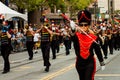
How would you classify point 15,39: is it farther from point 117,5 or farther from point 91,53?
point 117,5

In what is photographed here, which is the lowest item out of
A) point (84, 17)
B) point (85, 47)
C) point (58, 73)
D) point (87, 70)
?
point (58, 73)

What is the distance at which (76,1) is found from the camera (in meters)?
58.6

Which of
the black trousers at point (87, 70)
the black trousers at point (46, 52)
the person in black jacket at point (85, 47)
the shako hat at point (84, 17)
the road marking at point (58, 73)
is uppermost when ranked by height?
the shako hat at point (84, 17)

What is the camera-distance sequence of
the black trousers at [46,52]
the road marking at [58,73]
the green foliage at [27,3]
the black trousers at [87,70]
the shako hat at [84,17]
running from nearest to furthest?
the black trousers at [87,70], the shako hat at [84,17], the road marking at [58,73], the black trousers at [46,52], the green foliage at [27,3]

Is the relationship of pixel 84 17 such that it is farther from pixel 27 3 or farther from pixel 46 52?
pixel 27 3

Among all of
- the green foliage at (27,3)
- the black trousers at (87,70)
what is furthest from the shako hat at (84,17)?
the green foliage at (27,3)

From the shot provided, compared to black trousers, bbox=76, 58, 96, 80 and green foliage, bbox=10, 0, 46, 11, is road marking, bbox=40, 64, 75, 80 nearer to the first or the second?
black trousers, bbox=76, 58, 96, 80

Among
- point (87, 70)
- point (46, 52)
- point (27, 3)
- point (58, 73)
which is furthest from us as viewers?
point (27, 3)

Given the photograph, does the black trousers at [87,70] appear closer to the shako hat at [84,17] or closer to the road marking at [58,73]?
the shako hat at [84,17]

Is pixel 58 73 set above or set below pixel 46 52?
below

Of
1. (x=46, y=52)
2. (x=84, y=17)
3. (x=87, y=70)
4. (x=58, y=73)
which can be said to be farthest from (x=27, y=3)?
(x=87, y=70)

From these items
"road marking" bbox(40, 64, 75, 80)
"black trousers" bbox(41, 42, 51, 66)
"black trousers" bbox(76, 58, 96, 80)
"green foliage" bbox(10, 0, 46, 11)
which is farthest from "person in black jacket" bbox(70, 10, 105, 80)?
"green foliage" bbox(10, 0, 46, 11)

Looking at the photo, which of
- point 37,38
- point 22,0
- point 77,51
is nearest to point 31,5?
point 22,0

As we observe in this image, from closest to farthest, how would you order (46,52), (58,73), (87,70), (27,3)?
(87,70) < (58,73) < (46,52) < (27,3)
